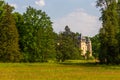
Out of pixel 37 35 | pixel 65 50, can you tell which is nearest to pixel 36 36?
pixel 37 35

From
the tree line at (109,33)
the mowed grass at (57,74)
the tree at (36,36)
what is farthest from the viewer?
the tree at (36,36)

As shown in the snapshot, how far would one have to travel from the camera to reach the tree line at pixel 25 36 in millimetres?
96600

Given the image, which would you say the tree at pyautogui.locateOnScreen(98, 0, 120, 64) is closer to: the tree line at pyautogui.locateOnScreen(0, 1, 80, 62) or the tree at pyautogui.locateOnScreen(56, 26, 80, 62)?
the tree line at pyautogui.locateOnScreen(0, 1, 80, 62)

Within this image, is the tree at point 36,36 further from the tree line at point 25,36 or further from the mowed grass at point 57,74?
the mowed grass at point 57,74

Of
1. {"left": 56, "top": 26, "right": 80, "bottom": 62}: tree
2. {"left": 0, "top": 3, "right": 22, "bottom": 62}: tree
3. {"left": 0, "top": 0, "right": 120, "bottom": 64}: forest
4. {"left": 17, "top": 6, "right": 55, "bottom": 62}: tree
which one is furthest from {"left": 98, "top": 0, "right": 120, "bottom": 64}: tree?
{"left": 56, "top": 26, "right": 80, "bottom": 62}: tree

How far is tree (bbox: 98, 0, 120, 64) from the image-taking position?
269ft

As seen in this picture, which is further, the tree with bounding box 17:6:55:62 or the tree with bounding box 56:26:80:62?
the tree with bounding box 56:26:80:62

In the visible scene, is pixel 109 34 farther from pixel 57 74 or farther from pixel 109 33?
pixel 57 74

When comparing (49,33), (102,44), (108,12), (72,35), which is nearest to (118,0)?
(108,12)

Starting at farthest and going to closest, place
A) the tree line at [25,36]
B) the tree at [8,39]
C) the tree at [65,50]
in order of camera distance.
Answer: the tree at [65,50] < the tree line at [25,36] < the tree at [8,39]

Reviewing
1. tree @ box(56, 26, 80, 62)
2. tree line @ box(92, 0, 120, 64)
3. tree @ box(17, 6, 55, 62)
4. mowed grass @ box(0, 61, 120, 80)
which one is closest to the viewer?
mowed grass @ box(0, 61, 120, 80)

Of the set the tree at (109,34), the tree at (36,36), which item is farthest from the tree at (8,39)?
the tree at (109,34)

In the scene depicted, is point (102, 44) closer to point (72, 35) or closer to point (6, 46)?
point (6, 46)

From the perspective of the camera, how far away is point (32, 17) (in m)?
112
